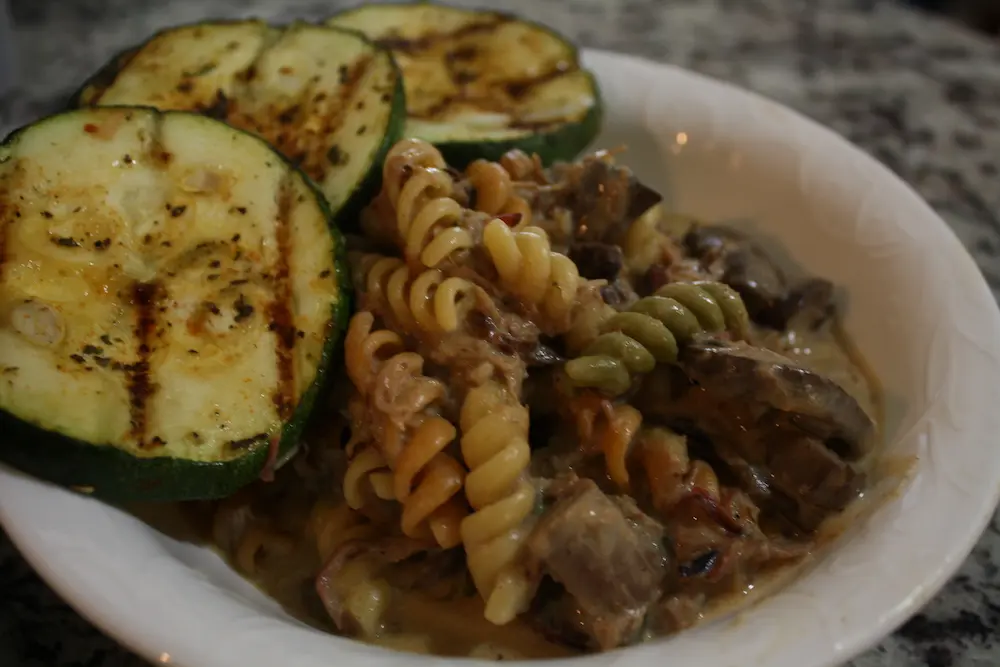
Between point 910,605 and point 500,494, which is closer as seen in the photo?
point 910,605

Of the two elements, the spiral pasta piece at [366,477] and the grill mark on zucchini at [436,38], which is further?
the grill mark on zucchini at [436,38]

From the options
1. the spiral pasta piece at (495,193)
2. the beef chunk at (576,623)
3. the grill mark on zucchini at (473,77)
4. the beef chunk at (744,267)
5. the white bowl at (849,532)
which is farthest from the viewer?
the grill mark on zucchini at (473,77)

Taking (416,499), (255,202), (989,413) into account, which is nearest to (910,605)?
(989,413)

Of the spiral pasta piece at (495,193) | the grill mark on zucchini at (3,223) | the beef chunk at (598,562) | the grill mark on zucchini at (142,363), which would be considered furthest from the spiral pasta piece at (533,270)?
the grill mark on zucchini at (3,223)

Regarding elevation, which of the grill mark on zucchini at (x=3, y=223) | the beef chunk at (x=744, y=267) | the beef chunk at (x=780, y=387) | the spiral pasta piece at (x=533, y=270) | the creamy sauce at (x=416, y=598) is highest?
the grill mark on zucchini at (x=3, y=223)

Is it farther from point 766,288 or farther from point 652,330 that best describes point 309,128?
point 766,288

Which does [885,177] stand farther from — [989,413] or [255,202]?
[255,202]

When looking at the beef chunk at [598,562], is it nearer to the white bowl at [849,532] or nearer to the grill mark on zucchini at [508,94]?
the white bowl at [849,532]

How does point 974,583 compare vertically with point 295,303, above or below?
below
